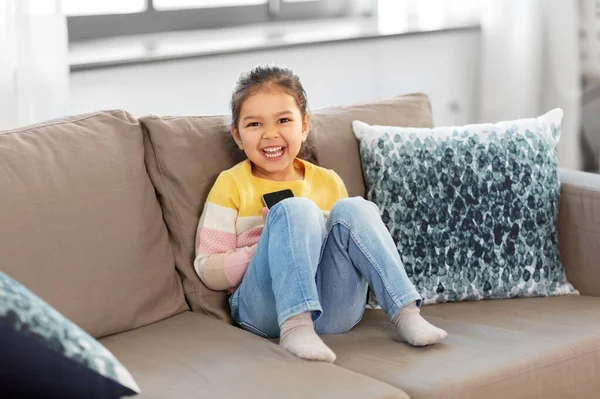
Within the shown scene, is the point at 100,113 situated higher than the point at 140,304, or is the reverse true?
the point at 100,113

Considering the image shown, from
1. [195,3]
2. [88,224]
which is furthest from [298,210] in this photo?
[195,3]

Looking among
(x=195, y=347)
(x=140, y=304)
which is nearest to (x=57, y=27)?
(x=140, y=304)

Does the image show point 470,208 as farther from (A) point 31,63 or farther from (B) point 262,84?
(A) point 31,63

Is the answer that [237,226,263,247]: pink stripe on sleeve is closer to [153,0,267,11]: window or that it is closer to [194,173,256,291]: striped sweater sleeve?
[194,173,256,291]: striped sweater sleeve

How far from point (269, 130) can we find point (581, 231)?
83cm

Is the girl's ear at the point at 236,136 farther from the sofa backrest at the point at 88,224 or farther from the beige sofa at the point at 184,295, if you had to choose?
the sofa backrest at the point at 88,224

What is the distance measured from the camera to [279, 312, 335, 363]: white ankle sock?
74.9 inches

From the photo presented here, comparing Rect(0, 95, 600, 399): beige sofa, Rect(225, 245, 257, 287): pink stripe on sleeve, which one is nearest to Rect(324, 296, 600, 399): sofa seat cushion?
Rect(0, 95, 600, 399): beige sofa

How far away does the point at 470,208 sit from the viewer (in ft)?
7.66

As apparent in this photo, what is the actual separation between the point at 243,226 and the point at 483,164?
2.01 feet

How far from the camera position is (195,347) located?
6.50 ft

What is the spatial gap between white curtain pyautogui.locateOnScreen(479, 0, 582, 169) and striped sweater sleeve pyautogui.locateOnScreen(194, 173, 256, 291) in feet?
5.04

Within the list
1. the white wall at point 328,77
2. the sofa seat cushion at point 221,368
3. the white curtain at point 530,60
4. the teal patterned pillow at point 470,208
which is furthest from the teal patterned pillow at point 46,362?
the white curtain at point 530,60

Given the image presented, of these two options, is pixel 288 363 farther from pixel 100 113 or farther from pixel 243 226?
pixel 100 113
